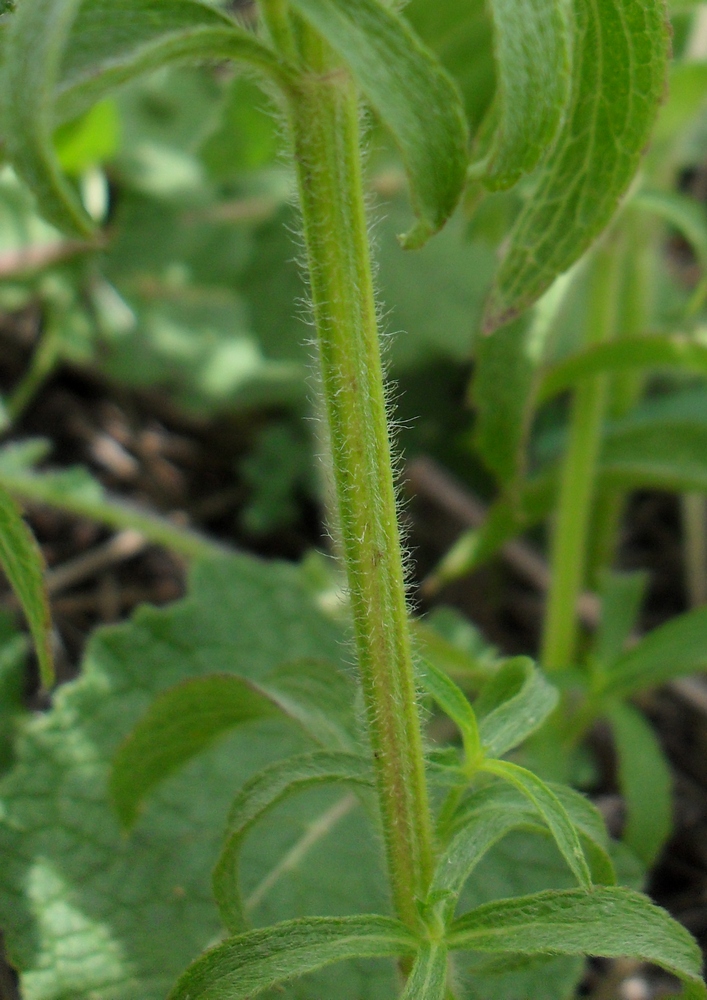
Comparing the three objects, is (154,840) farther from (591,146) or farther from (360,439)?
(591,146)

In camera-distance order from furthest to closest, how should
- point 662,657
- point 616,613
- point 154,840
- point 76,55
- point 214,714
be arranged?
point 616,613 → point 662,657 → point 154,840 → point 214,714 → point 76,55

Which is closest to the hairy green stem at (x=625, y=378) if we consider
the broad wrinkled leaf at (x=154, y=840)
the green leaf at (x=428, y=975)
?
the broad wrinkled leaf at (x=154, y=840)

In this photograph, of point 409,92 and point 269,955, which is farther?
point 269,955

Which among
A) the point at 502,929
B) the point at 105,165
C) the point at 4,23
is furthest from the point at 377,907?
the point at 105,165

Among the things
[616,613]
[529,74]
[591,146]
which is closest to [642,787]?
[616,613]

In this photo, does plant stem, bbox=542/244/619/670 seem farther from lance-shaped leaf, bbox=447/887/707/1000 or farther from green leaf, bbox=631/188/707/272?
lance-shaped leaf, bbox=447/887/707/1000

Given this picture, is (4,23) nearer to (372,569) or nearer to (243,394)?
(372,569)

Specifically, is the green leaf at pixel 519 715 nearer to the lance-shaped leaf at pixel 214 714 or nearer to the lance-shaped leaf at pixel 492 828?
the lance-shaped leaf at pixel 492 828

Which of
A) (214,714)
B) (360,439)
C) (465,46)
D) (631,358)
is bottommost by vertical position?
(214,714)
